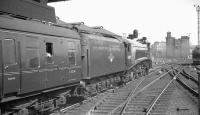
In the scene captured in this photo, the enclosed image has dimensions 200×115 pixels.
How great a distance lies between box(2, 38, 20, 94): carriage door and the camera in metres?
7.90

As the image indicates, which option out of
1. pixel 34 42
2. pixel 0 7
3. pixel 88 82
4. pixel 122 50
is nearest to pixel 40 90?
pixel 34 42

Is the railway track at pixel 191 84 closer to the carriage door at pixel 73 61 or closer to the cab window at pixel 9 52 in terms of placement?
the carriage door at pixel 73 61

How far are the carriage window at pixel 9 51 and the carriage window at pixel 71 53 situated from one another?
3503 millimetres

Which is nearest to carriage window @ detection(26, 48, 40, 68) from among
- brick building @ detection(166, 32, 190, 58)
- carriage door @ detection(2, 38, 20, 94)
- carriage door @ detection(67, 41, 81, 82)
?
carriage door @ detection(2, 38, 20, 94)

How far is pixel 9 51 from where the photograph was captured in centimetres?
813

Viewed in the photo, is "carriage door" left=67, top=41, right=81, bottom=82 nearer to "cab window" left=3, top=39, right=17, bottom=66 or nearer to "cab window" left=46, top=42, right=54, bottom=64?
"cab window" left=46, top=42, right=54, bottom=64

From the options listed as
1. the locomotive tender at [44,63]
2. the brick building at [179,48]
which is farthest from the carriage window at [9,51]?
the brick building at [179,48]

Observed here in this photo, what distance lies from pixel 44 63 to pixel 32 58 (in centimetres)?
73

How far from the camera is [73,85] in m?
12.2

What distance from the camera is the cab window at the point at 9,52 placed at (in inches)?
313

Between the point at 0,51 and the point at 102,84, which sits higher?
the point at 0,51

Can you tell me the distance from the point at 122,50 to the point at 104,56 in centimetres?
410

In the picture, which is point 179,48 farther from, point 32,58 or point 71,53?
point 32,58

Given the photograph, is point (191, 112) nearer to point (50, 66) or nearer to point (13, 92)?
point (50, 66)
